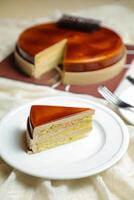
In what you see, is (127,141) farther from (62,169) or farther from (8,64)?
(8,64)

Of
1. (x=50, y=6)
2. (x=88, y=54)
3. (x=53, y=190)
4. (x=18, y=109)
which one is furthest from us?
(x=50, y=6)

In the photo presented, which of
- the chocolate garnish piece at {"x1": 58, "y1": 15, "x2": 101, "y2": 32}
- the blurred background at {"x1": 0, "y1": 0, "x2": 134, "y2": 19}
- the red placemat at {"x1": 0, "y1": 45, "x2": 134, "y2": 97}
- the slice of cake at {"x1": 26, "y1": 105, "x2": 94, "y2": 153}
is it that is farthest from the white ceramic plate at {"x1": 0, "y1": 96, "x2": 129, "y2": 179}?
the blurred background at {"x1": 0, "y1": 0, "x2": 134, "y2": 19}

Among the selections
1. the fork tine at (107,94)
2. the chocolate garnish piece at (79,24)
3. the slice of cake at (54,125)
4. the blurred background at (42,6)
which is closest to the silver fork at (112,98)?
the fork tine at (107,94)

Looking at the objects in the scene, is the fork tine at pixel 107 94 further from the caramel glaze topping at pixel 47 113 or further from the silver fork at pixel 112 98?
the caramel glaze topping at pixel 47 113

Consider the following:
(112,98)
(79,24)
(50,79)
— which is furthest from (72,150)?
(79,24)

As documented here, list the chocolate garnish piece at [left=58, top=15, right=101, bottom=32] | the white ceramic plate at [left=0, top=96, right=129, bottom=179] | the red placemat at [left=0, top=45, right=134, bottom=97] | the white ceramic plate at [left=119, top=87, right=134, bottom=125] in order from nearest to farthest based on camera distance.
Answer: the white ceramic plate at [left=0, top=96, right=129, bottom=179], the white ceramic plate at [left=119, top=87, right=134, bottom=125], the red placemat at [left=0, top=45, right=134, bottom=97], the chocolate garnish piece at [left=58, top=15, right=101, bottom=32]

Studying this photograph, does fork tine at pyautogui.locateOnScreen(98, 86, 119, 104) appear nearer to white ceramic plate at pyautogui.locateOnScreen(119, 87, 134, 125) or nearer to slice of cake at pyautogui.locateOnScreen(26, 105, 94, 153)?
white ceramic plate at pyautogui.locateOnScreen(119, 87, 134, 125)

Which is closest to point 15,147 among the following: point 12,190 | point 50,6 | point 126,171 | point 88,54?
point 12,190
